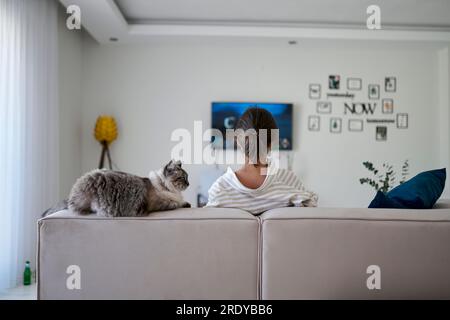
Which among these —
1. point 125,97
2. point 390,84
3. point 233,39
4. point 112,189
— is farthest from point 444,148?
point 112,189

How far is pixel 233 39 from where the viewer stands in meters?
5.13

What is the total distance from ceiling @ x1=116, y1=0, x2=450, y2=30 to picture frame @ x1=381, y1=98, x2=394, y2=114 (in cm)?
98

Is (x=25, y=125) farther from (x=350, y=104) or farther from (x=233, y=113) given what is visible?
(x=350, y=104)

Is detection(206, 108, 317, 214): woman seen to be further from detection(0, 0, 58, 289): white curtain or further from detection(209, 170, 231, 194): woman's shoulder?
detection(0, 0, 58, 289): white curtain

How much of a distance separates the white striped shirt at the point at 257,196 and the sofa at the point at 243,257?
0.99ft

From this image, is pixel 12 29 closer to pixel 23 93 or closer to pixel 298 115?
pixel 23 93

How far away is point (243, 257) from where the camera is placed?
1242 mm

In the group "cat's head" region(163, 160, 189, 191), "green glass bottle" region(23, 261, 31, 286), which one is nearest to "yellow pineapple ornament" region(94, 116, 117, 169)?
"green glass bottle" region(23, 261, 31, 286)

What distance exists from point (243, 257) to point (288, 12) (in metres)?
3.92

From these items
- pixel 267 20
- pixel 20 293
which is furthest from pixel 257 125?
pixel 267 20

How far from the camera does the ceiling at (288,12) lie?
171 inches

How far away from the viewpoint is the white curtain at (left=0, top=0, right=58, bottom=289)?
338cm

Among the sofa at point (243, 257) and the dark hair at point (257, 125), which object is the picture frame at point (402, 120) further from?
the sofa at point (243, 257)

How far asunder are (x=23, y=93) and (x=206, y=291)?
3071 millimetres
